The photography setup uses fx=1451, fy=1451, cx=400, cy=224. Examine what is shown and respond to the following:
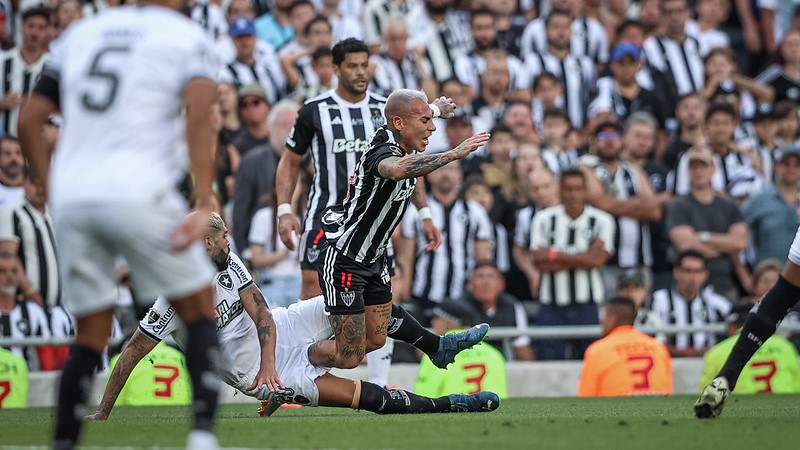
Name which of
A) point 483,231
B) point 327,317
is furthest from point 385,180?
point 483,231

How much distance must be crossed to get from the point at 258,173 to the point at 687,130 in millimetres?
5133

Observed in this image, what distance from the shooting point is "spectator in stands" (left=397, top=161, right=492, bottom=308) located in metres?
14.8

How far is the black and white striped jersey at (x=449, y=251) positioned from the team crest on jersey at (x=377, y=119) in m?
3.89

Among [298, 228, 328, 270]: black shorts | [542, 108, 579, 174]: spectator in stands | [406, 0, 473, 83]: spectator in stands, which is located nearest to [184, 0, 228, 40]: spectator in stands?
[406, 0, 473, 83]: spectator in stands

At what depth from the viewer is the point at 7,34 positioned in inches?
656

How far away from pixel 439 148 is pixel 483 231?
1074 mm

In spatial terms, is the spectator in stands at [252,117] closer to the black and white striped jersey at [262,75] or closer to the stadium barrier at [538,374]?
the black and white striped jersey at [262,75]

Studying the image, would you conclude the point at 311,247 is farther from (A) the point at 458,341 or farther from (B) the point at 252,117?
(B) the point at 252,117

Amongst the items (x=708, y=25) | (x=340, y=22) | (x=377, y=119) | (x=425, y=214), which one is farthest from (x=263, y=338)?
(x=708, y=25)

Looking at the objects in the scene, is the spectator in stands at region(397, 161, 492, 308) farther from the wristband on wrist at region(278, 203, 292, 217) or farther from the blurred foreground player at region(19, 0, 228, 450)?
the blurred foreground player at region(19, 0, 228, 450)

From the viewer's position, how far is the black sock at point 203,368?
6051 mm

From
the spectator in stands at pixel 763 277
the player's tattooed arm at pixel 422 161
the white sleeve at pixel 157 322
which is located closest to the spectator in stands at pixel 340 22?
the spectator in stands at pixel 763 277

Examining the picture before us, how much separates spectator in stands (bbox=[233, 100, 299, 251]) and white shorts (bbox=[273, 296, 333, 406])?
415 centimetres

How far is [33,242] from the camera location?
14070 millimetres
